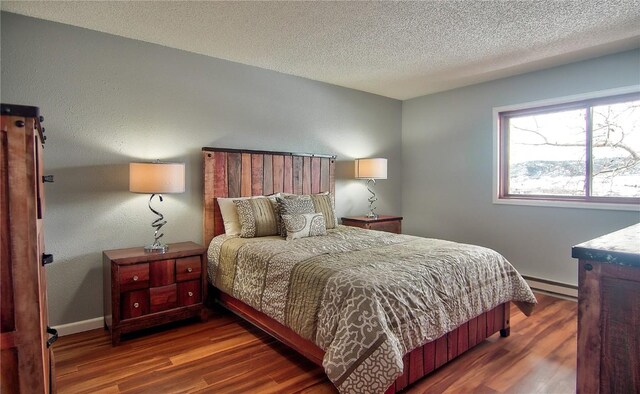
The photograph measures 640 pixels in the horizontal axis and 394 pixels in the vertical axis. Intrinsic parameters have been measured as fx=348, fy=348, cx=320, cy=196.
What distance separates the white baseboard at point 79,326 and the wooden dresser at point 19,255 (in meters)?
2.10

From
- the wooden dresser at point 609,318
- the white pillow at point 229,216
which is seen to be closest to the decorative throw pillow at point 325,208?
the white pillow at point 229,216

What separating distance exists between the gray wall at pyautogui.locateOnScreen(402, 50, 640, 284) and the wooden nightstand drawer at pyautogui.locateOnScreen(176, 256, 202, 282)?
330cm

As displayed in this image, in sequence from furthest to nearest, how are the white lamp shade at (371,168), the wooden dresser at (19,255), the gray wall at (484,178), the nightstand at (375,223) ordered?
the white lamp shade at (371,168), the nightstand at (375,223), the gray wall at (484,178), the wooden dresser at (19,255)

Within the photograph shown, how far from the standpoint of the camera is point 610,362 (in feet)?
3.79

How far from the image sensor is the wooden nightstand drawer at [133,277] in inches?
101

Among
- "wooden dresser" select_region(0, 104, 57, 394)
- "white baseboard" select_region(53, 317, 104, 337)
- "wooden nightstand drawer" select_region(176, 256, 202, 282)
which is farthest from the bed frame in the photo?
"wooden dresser" select_region(0, 104, 57, 394)

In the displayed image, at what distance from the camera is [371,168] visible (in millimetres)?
4367

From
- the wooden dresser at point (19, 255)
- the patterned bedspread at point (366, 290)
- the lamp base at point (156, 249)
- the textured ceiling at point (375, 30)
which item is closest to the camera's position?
the wooden dresser at point (19, 255)

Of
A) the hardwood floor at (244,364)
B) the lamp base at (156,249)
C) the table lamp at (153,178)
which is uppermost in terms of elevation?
the table lamp at (153,178)

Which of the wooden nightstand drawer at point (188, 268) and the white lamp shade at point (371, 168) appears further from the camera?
the white lamp shade at point (371, 168)

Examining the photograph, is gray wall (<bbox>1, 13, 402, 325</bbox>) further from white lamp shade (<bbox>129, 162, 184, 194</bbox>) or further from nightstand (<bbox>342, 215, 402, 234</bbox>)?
nightstand (<bbox>342, 215, 402, 234</bbox>)

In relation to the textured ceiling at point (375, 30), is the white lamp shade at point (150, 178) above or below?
below

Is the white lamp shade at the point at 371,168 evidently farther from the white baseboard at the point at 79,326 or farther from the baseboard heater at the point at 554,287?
the white baseboard at the point at 79,326

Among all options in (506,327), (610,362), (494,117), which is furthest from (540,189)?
(610,362)
